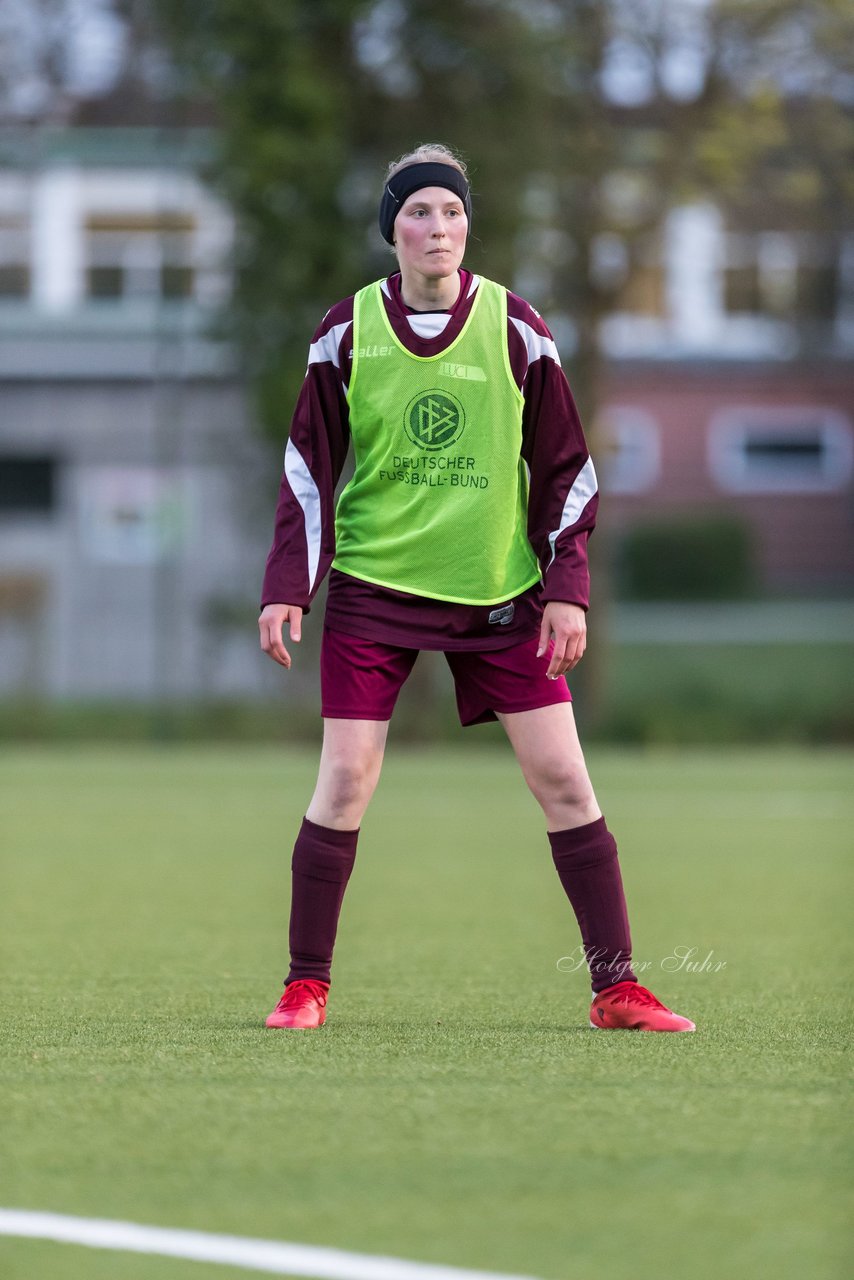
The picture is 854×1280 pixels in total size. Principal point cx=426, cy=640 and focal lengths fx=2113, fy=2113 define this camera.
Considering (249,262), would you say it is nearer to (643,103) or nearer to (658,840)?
(643,103)

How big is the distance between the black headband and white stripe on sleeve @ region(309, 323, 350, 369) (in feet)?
0.87

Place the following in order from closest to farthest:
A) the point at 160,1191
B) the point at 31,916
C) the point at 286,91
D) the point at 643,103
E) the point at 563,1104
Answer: the point at 160,1191
the point at 563,1104
the point at 31,916
the point at 286,91
the point at 643,103

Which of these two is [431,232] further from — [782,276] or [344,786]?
[782,276]

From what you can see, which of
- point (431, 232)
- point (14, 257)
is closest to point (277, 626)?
point (431, 232)

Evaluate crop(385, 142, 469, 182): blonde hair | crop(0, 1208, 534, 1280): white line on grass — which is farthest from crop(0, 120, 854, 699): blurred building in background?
crop(0, 1208, 534, 1280): white line on grass

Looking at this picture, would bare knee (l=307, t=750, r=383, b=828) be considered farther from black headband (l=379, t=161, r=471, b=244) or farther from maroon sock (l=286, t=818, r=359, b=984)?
→ black headband (l=379, t=161, r=471, b=244)

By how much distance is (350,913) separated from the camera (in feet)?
22.8

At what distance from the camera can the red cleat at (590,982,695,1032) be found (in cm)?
441

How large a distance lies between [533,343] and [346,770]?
99 centimetres

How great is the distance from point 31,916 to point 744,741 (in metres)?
10.6

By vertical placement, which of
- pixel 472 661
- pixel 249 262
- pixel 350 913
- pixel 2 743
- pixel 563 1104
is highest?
pixel 249 262

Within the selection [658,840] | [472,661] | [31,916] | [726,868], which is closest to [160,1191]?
[472,661]

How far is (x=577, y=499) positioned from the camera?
4465 millimetres

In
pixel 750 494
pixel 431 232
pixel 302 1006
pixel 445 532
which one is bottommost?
pixel 750 494
